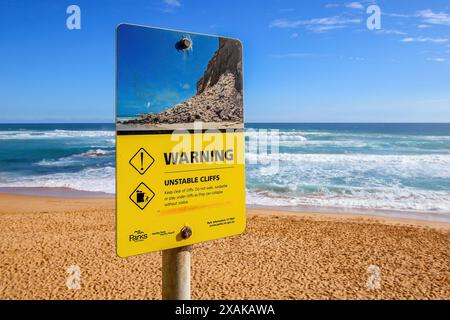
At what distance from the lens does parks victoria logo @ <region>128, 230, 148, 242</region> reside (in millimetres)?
1547

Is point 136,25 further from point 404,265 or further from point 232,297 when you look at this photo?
point 404,265

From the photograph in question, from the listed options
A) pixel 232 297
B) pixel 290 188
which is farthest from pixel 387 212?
pixel 232 297

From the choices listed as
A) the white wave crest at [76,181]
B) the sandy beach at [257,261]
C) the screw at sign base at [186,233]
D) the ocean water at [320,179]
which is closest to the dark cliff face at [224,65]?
the screw at sign base at [186,233]

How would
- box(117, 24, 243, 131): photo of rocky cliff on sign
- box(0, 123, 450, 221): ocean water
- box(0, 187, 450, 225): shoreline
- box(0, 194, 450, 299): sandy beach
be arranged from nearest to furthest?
box(117, 24, 243, 131): photo of rocky cliff on sign < box(0, 194, 450, 299): sandy beach < box(0, 187, 450, 225): shoreline < box(0, 123, 450, 221): ocean water

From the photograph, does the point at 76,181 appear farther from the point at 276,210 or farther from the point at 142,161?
the point at 142,161

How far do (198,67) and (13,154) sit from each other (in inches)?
1260

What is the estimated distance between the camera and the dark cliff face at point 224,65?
5.71 feet

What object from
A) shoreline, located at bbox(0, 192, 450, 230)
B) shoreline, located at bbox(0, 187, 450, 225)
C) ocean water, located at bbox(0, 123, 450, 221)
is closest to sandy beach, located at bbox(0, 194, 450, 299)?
shoreline, located at bbox(0, 192, 450, 230)

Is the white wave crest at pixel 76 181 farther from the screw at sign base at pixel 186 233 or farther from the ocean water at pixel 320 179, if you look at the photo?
the screw at sign base at pixel 186 233

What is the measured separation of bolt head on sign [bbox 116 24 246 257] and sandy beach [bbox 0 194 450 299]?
4.15 metres

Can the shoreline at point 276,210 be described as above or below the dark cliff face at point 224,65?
below

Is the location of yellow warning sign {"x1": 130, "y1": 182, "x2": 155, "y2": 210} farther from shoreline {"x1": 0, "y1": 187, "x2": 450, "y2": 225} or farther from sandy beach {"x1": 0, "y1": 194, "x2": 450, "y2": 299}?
shoreline {"x1": 0, "y1": 187, "x2": 450, "y2": 225}

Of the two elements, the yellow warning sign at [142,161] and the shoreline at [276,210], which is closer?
the yellow warning sign at [142,161]

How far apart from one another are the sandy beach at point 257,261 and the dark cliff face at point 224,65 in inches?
172
